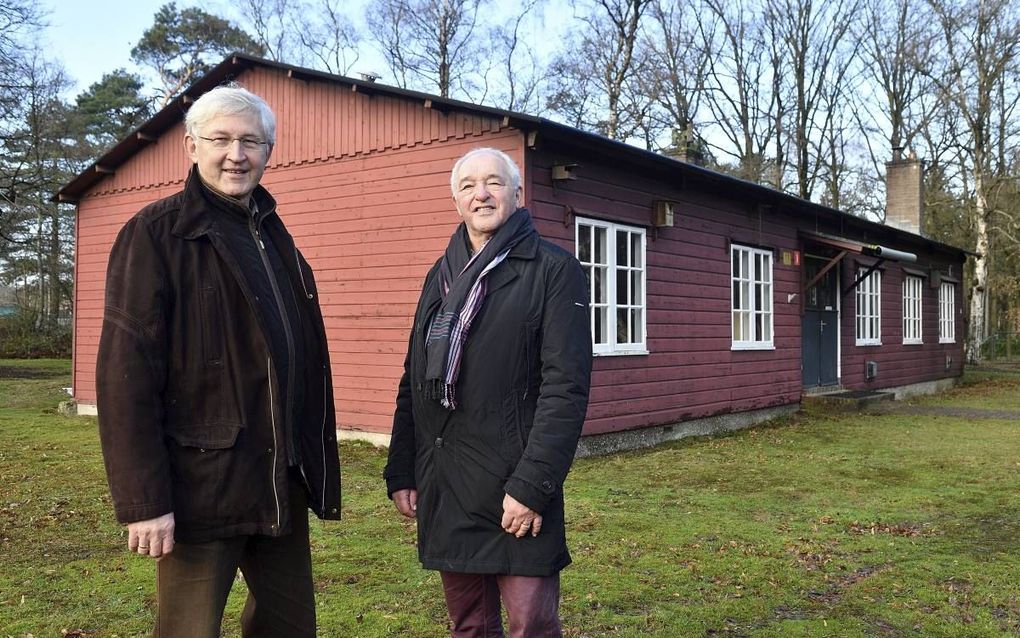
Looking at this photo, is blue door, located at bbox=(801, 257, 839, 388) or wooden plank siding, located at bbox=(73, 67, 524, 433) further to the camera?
blue door, located at bbox=(801, 257, 839, 388)

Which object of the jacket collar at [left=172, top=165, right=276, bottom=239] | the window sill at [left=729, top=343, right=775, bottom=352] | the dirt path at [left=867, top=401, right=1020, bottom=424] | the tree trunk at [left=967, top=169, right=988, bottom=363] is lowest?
the dirt path at [left=867, top=401, right=1020, bottom=424]

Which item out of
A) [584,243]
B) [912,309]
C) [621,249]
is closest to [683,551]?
[584,243]

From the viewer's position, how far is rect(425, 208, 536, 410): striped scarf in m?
2.43

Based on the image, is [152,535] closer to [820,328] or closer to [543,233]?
[543,233]

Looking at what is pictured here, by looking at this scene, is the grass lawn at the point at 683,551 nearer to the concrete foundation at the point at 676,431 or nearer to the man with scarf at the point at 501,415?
the concrete foundation at the point at 676,431

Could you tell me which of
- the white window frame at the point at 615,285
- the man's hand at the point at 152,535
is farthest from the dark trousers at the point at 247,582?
the white window frame at the point at 615,285

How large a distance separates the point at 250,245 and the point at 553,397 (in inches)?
37.4

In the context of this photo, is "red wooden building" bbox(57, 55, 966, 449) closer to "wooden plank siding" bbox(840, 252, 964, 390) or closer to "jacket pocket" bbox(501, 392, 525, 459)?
"wooden plank siding" bbox(840, 252, 964, 390)

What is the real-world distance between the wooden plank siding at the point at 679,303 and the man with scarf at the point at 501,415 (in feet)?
18.9

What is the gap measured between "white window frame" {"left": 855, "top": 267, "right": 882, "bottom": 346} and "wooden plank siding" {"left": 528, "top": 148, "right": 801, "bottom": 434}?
3.31m

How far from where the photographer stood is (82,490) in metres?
6.87

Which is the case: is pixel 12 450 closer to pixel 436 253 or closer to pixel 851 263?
pixel 436 253

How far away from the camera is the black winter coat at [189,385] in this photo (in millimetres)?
2102

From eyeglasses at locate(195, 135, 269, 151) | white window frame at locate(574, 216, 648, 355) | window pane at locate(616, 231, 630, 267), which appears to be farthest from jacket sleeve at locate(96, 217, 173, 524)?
window pane at locate(616, 231, 630, 267)
